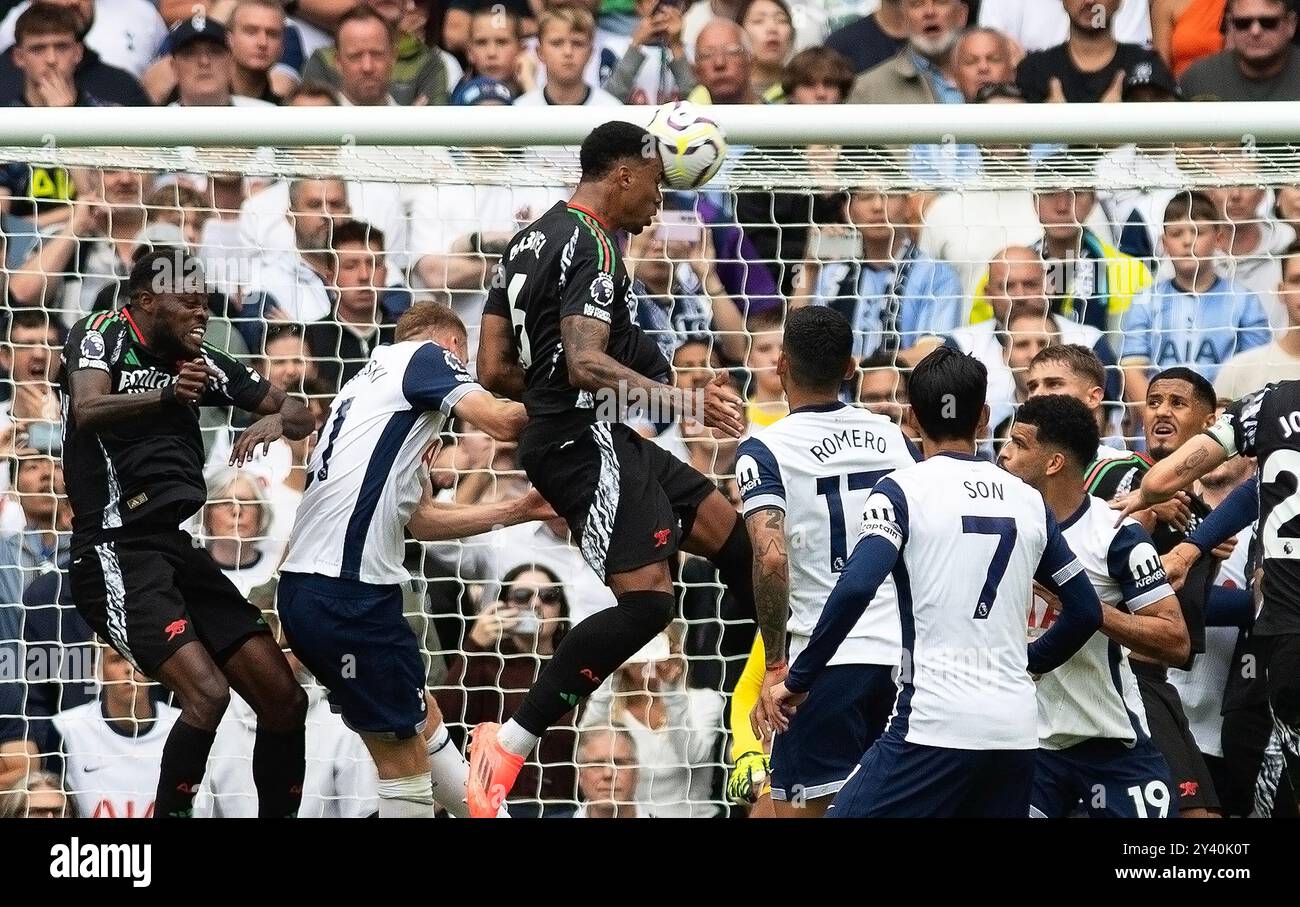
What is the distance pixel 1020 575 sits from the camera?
194 inches

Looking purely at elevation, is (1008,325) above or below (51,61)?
below

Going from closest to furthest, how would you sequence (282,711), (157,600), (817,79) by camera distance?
(157,600) → (282,711) → (817,79)

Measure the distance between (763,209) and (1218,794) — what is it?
3.11 m

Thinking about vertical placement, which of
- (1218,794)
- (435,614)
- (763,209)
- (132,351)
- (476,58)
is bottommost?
(1218,794)

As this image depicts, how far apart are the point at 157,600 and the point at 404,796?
110cm

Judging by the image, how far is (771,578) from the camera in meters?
5.52

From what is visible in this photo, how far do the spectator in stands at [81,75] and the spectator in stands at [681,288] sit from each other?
2.97 metres

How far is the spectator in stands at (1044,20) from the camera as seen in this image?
30.3 ft

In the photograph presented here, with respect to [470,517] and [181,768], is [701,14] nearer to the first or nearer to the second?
[470,517]

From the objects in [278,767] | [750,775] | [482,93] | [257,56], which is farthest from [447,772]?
[257,56]

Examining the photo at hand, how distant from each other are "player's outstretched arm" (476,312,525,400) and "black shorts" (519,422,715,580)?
30 centimetres

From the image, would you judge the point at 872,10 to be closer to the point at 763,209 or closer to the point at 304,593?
the point at 763,209

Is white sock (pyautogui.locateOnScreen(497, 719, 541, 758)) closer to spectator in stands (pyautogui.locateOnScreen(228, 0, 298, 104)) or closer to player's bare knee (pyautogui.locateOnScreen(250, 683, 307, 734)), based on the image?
player's bare knee (pyautogui.locateOnScreen(250, 683, 307, 734))
